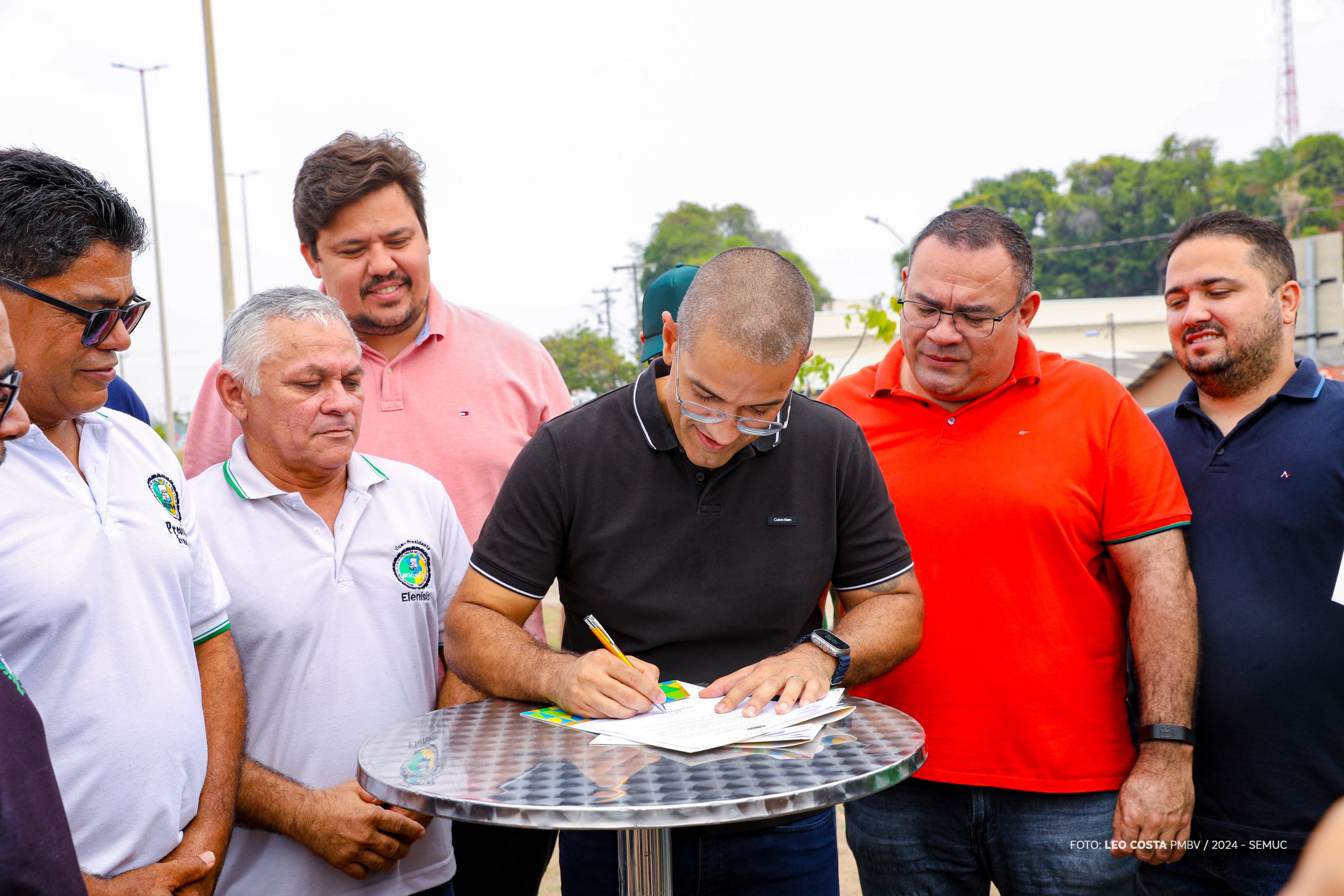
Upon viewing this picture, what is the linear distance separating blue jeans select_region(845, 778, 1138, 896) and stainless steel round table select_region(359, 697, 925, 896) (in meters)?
0.83

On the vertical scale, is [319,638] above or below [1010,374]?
below

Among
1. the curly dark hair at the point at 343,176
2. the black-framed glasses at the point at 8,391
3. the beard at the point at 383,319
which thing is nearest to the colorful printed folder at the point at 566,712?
the black-framed glasses at the point at 8,391

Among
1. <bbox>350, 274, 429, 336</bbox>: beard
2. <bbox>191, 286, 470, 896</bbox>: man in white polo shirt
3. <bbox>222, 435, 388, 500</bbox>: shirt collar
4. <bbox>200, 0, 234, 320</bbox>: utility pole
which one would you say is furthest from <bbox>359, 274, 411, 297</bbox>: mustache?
<bbox>200, 0, 234, 320</bbox>: utility pole

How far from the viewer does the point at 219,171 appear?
559 inches

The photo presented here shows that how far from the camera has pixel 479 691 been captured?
2611 mm

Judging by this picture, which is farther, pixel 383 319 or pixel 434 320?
pixel 434 320

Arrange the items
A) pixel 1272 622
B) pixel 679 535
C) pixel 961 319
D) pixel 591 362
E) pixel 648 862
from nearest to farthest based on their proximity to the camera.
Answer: pixel 648 862 → pixel 679 535 → pixel 1272 622 → pixel 961 319 → pixel 591 362

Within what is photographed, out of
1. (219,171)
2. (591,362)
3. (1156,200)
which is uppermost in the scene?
(1156,200)

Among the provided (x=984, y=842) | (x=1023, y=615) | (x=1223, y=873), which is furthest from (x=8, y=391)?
(x=1223, y=873)

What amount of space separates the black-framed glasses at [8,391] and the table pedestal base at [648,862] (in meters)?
1.36

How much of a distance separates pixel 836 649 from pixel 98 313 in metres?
1.77

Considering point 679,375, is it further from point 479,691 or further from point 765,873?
point 765,873

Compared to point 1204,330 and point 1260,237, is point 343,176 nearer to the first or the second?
point 1204,330

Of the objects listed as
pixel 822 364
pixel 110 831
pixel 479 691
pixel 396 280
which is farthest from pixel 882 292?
pixel 110 831
